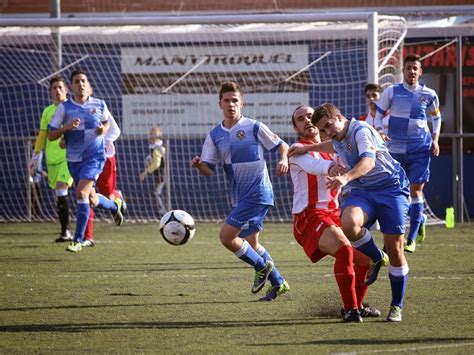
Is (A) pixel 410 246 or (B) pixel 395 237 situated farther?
(A) pixel 410 246

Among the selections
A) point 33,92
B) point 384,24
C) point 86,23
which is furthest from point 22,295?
point 33,92

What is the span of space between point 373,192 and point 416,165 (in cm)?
502

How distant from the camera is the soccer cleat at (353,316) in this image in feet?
24.1

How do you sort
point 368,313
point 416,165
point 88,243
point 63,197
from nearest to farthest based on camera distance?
point 368,313 < point 416,165 < point 88,243 < point 63,197

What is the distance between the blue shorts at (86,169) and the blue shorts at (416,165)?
352 cm

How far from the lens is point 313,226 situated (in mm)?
7781

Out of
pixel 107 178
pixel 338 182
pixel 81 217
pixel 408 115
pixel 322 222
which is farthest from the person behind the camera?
pixel 107 178

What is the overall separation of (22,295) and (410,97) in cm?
546

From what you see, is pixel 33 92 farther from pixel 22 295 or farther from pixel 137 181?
pixel 22 295

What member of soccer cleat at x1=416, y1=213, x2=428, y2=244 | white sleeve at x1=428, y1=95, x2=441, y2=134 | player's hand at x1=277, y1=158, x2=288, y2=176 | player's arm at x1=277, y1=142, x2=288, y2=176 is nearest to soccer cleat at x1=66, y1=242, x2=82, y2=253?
soccer cleat at x1=416, y1=213, x2=428, y2=244

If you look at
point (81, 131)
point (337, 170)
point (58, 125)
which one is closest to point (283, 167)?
point (337, 170)

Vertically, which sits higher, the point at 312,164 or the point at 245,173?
the point at 312,164

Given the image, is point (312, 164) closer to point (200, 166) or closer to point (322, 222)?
point (322, 222)

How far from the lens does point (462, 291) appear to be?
891cm
